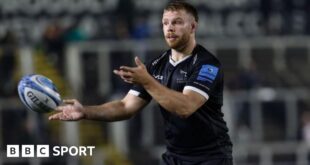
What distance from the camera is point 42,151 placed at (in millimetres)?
13711

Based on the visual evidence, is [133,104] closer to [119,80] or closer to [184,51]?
[184,51]

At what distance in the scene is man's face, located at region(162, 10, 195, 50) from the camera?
7945mm

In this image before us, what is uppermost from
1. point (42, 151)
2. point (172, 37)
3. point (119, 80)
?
point (172, 37)

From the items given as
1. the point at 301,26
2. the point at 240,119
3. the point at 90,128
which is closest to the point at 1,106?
the point at 90,128

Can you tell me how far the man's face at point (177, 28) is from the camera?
26.1ft

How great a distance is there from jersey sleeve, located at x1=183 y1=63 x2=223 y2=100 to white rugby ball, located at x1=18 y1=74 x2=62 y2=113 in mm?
1177

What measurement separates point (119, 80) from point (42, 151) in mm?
2799

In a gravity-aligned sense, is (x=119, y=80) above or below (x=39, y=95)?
below

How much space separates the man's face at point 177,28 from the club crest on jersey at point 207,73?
271mm

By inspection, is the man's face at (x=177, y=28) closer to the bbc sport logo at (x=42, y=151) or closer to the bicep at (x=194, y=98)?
A: the bicep at (x=194, y=98)

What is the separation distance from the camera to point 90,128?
16.1m

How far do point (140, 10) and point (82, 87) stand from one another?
3.35 metres

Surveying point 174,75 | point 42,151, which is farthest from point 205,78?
point 42,151

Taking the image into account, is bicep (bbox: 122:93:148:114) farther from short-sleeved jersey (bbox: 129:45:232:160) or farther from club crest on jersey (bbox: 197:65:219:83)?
club crest on jersey (bbox: 197:65:219:83)
